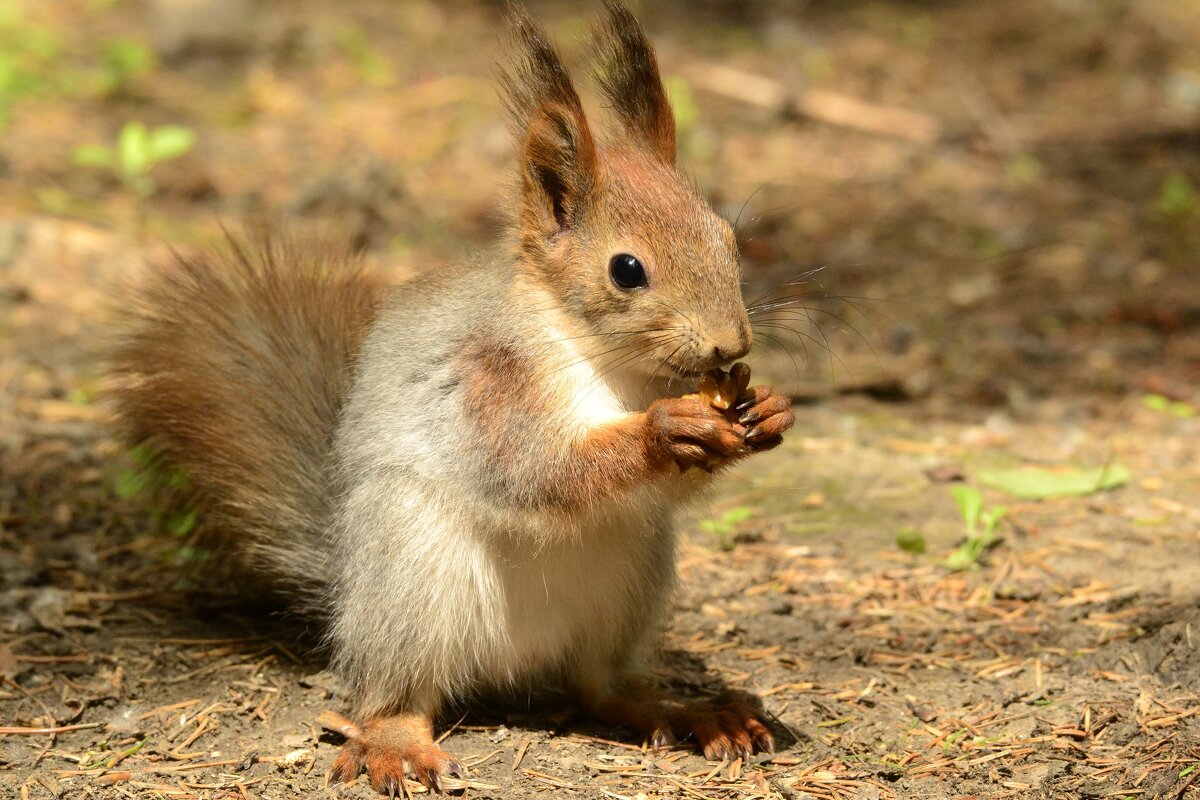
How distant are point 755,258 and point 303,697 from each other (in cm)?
280

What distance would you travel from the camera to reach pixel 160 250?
4.39 metres

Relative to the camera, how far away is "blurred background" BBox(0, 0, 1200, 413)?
423 centimetres

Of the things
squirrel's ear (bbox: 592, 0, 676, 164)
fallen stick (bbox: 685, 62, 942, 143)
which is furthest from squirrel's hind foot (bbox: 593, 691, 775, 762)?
fallen stick (bbox: 685, 62, 942, 143)

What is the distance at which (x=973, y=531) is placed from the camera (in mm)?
2971

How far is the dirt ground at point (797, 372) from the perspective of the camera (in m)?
2.29

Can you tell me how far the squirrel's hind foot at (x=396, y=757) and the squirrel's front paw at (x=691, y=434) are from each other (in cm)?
69

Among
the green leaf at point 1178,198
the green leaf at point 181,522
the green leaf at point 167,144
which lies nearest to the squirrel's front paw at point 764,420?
the green leaf at point 181,522

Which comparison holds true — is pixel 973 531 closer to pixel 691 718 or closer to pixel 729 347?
pixel 691 718

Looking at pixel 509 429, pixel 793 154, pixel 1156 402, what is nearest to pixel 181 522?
pixel 509 429

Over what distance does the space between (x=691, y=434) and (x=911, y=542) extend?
3.88ft

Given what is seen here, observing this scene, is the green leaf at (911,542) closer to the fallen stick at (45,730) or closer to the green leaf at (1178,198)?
the fallen stick at (45,730)

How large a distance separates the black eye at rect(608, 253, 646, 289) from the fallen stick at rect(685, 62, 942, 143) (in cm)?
407

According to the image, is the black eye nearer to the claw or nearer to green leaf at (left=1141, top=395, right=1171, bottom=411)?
the claw

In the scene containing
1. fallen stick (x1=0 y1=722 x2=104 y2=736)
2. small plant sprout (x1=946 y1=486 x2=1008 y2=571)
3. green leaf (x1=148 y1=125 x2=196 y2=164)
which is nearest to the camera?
fallen stick (x1=0 y1=722 x2=104 y2=736)
